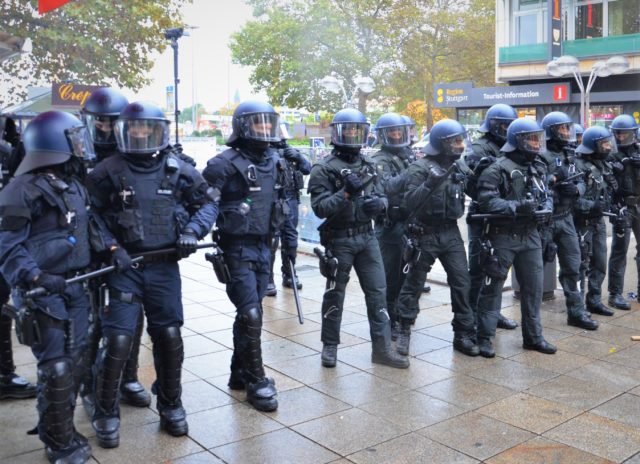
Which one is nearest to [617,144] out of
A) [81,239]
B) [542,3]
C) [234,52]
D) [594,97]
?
[81,239]

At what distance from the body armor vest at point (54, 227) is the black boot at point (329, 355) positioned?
7.94ft

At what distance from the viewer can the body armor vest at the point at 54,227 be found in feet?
12.5

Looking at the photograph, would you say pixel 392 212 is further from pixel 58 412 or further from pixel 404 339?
pixel 58 412

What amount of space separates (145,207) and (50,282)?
82 cm

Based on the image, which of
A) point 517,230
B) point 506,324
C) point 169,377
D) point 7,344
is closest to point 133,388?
point 169,377

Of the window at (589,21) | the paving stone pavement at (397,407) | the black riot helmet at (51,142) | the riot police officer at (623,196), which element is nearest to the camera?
the black riot helmet at (51,142)

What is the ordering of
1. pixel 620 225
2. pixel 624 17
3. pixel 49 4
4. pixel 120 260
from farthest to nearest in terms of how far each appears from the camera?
pixel 624 17, pixel 620 225, pixel 49 4, pixel 120 260

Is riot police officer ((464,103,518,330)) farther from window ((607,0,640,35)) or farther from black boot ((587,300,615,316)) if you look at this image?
window ((607,0,640,35))

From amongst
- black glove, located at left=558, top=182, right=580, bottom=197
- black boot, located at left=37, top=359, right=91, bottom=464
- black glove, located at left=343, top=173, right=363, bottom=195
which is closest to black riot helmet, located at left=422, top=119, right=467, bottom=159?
black glove, located at left=343, top=173, right=363, bottom=195

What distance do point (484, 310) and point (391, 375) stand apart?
43.9 inches

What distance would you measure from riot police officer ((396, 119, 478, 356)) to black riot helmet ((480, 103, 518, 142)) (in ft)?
3.92

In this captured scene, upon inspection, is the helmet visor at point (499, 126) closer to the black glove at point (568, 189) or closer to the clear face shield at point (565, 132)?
the clear face shield at point (565, 132)

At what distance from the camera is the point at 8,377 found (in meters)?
5.07

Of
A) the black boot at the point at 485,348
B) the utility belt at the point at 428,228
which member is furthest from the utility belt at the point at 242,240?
the black boot at the point at 485,348
